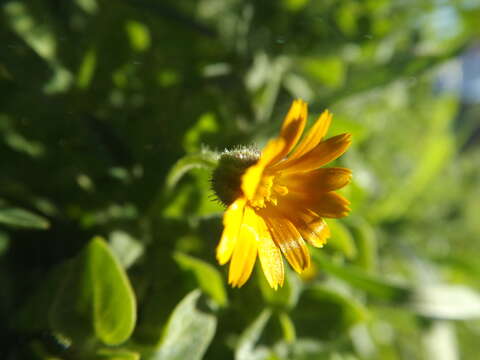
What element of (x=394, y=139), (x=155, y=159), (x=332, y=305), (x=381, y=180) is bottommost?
(x=332, y=305)

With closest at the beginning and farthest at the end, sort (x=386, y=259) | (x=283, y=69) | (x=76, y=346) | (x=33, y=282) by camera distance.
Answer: (x=76, y=346)
(x=33, y=282)
(x=283, y=69)
(x=386, y=259)

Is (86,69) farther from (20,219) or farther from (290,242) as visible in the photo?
(290,242)

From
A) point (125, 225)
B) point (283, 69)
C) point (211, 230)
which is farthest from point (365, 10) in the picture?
point (125, 225)

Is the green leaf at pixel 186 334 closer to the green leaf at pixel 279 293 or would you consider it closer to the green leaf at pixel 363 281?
the green leaf at pixel 279 293

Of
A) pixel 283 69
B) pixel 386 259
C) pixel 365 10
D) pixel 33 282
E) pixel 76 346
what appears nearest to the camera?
pixel 76 346

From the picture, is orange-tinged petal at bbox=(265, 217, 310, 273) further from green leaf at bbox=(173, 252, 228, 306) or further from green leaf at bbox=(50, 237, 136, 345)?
green leaf at bbox=(50, 237, 136, 345)

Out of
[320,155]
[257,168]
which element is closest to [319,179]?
[320,155]

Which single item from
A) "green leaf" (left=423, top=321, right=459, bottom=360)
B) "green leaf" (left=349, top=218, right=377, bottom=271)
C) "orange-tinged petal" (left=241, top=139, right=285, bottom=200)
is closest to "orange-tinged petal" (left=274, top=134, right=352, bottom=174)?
"orange-tinged petal" (left=241, top=139, right=285, bottom=200)

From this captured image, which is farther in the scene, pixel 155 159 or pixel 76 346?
pixel 155 159

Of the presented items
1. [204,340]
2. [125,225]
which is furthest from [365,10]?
[204,340]

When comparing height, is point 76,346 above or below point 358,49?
below

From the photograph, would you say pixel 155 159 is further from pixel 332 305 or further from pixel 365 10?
pixel 365 10
